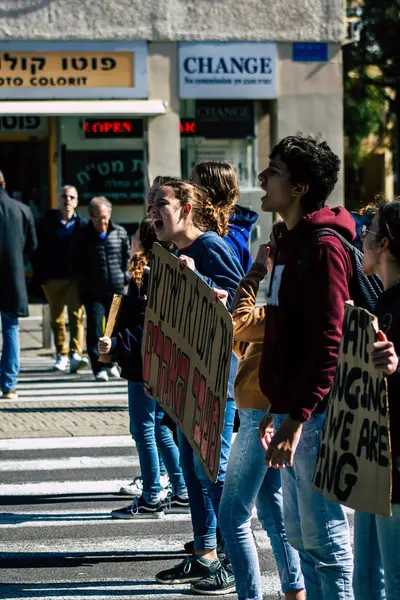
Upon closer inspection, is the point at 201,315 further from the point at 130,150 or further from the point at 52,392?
the point at 130,150

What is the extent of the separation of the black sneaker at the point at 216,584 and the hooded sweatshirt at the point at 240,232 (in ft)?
4.80

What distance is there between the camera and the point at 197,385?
510 centimetres

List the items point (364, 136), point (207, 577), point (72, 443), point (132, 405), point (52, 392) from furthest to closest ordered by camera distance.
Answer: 1. point (364, 136)
2. point (52, 392)
3. point (72, 443)
4. point (132, 405)
5. point (207, 577)

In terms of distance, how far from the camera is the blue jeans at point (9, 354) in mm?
11406

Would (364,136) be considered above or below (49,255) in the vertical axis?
above

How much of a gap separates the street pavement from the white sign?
29.0 feet

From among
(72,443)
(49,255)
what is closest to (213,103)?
(49,255)

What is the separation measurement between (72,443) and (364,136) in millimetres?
25842

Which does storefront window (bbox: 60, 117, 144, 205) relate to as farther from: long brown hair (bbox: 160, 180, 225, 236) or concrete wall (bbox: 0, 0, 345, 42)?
long brown hair (bbox: 160, 180, 225, 236)

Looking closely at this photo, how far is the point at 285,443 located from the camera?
162 inches

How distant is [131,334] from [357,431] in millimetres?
2926

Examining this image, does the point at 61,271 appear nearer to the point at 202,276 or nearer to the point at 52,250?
the point at 52,250

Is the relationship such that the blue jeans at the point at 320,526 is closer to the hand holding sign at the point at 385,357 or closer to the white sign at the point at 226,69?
the hand holding sign at the point at 385,357

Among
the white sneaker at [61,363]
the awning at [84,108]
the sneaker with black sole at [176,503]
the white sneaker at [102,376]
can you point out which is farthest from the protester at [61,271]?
the sneaker with black sole at [176,503]
